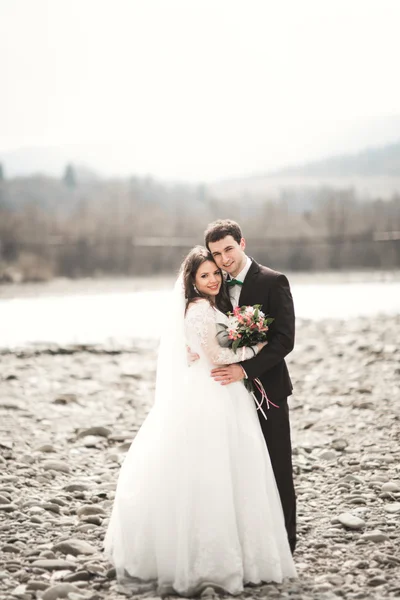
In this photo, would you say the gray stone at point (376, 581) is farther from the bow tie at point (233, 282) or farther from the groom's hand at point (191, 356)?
the bow tie at point (233, 282)

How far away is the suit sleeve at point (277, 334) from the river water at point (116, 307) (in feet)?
28.6

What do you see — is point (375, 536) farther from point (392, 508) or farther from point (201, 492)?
point (201, 492)

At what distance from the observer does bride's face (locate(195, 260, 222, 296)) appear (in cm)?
441

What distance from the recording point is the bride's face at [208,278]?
441cm

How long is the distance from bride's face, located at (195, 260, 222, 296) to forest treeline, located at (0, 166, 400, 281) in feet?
67.6

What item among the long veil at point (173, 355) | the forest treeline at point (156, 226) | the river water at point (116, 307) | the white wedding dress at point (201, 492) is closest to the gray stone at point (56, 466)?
the white wedding dress at point (201, 492)

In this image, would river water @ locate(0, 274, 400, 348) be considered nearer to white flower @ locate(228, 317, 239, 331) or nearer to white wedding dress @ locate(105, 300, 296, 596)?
white wedding dress @ locate(105, 300, 296, 596)

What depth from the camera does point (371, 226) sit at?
122 ft

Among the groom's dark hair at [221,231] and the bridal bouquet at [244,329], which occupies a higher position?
the groom's dark hair at [221,231]

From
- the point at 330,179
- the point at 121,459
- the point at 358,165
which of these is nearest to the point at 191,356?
the point at 121,459

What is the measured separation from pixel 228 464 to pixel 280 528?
49 cm

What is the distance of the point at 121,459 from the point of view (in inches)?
281

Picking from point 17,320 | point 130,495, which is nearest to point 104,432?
point 130,495

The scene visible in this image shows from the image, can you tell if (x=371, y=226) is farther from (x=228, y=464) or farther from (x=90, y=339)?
(x=228, y=464)
